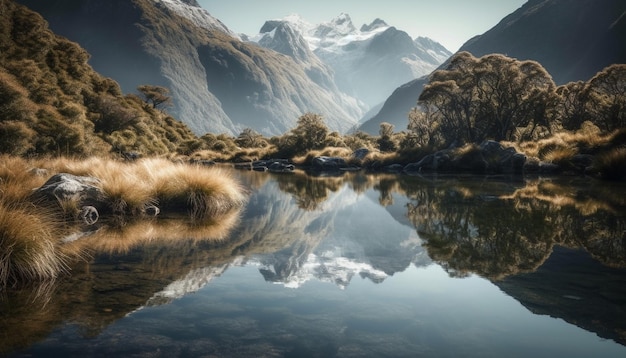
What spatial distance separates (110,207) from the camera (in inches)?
422

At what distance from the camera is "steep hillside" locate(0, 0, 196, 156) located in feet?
72.9

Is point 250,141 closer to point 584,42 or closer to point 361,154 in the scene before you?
point 361,154

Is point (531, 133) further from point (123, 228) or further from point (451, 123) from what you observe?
point (123, 228)

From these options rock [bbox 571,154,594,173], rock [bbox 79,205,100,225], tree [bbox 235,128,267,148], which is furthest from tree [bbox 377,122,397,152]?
rock [bbox 79,205,100,225]

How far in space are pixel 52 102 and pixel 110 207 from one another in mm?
22941

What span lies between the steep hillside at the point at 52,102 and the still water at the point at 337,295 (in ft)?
53.8

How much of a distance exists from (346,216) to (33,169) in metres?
10.7

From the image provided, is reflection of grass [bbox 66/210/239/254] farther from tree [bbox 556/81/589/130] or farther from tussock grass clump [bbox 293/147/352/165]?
tree [bbox 556/81/589/130]

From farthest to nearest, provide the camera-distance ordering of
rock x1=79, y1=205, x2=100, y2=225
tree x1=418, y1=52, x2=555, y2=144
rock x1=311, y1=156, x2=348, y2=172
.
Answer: rock x1=311, y1=156, x2=348, y2=172
tree x1=418, y1=52, x2=555, y2=144
rock x1=79, y1=205, x2=100, y2=225

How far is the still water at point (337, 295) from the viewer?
133 inches

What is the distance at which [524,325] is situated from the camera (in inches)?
147

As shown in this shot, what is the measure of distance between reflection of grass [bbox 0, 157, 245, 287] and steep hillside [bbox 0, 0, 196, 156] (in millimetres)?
8941

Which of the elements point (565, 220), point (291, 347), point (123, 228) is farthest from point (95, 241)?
point (565, 220)

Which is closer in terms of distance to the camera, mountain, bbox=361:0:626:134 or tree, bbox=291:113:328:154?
tree, bbox=291:113:328:154
